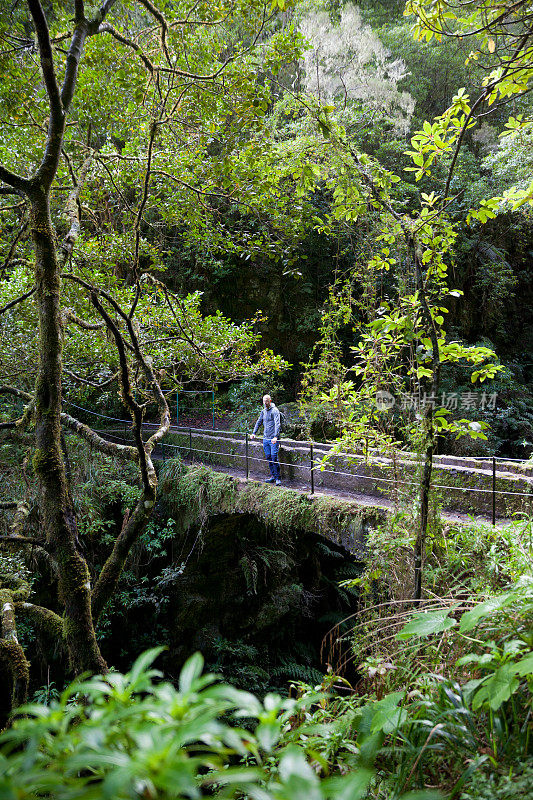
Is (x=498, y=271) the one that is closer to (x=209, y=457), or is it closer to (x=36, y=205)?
(x=209, y=457)

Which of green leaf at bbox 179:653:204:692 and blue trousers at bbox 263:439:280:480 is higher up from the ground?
green leaf at bbox 179:653:204:692

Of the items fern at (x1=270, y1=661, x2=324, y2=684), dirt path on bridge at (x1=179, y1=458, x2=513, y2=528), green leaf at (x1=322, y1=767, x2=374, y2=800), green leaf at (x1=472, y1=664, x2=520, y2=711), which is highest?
green leaf at (x1=322, y1=767, x2=374, y2=800)

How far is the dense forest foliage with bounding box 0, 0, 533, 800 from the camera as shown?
1.47 meters

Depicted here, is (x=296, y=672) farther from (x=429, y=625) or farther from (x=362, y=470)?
(x=429, y=625)

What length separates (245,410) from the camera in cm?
1320

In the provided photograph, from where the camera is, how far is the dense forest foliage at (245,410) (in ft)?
4.82

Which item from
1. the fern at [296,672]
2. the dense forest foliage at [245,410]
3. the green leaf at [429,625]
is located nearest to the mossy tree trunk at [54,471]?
the dense forest foliage at [245,410]

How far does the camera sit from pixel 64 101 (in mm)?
2715

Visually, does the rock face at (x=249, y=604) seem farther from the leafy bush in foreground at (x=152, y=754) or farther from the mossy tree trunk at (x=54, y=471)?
the leafy bush in foreground at (x=152, y=754)

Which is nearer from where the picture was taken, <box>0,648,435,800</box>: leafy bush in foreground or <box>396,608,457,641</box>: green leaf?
<box>0,648,435,800</box>: leafy bush in foreground

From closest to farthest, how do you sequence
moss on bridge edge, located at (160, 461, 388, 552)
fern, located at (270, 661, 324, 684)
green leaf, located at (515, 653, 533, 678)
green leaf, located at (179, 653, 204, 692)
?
1. green leaf, located at (179, 653, 204, 692)
2. green leaf, located at (515, 653, 533, 678)
3. moss on bridge edge, located at (160, 461, 388, 552)
4. fern, located at (270, 661, 324, 684)

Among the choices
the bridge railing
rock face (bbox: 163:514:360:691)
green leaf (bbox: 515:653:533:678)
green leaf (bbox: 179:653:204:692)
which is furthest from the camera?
rock face (bbox: 163:514:360:691)

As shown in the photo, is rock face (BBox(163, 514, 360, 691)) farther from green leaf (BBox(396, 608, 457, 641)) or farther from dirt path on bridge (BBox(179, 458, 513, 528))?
green leaf (BBox(396, 608, 457, 641))

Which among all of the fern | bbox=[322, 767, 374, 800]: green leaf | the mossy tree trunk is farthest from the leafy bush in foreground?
the fern
